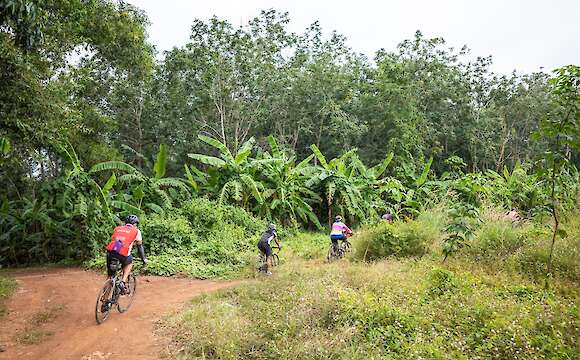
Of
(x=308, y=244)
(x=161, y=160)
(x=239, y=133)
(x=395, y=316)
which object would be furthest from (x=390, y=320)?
(x=239, y=133)

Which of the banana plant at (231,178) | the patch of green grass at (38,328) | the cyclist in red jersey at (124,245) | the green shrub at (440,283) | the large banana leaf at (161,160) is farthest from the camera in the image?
the banana plant at (231,178)

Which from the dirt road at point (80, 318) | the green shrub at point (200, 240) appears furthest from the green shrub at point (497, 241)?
the green shrub at point (200, 240)

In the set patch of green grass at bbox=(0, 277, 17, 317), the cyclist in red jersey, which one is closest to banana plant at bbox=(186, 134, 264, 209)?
patch of green grass at bbox=(0, 277, 17, 317)

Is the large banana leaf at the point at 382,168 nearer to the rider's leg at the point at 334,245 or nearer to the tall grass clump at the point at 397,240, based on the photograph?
the rider's leg at the point at 334,245

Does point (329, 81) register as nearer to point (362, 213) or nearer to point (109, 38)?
point (362, 213)

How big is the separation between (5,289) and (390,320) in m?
7.62

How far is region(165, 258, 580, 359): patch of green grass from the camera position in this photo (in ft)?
15.2

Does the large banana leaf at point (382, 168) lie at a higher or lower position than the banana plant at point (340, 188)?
higher

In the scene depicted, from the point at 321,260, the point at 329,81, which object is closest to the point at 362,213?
the point at 321,260

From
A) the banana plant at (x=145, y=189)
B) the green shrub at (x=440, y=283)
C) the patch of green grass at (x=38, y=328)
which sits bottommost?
the patch of green grass at (x=38, y=328)

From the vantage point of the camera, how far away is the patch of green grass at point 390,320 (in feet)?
15.2

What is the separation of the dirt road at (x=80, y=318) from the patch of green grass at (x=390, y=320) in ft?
2.00

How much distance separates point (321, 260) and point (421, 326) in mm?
5932

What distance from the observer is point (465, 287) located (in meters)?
6.28
